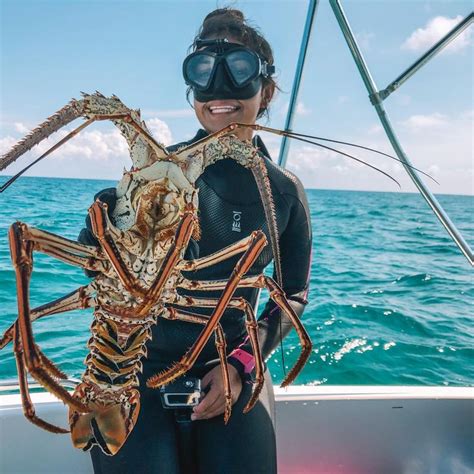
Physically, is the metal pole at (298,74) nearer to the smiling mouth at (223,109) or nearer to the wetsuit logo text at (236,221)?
the smiling mouth at (223,109)

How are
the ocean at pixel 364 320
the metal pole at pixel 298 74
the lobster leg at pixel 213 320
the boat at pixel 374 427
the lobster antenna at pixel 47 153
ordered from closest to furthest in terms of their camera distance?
the lobster antenna at pixel 47 153, the lobster leg at pixel 213 320, the boat at pixel 374 427, the metal pole at pixel 298 74, the ocean at pixel 364 320

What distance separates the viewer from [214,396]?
6.51ft

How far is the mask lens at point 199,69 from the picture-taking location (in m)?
2.25

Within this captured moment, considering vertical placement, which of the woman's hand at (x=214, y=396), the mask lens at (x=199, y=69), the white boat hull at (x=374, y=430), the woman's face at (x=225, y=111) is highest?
the mask lens at (x=199, y=69)

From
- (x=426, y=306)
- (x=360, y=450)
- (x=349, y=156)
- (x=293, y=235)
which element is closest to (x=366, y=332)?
(x=426, y=306)

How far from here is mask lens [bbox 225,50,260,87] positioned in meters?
2.24

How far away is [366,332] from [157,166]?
537 cm

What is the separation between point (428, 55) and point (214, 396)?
236 cm

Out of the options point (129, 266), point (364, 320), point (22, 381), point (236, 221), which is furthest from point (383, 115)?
point (364, 320)

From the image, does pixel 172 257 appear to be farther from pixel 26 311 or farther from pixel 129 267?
pixel 26 311

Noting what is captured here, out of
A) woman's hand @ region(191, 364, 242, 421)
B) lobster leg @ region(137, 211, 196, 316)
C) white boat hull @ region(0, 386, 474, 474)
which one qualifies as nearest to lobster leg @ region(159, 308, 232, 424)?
woman's hand @ region(191, 364, 242, 421)

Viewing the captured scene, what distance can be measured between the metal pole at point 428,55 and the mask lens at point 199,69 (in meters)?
1.27

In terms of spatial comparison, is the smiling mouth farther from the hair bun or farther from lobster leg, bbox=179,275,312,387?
lobster leg, bbox=179,275,312,387

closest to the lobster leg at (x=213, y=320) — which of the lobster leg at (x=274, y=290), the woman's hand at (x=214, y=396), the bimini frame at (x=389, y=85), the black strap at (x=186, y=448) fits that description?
the lobster leg at (x=274, y=290)
